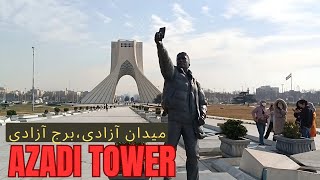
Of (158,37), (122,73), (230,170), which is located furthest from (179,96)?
(122,73)

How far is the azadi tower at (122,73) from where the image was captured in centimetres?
6831

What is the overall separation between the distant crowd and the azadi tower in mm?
59868

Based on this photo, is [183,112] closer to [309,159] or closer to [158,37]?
[158,37]

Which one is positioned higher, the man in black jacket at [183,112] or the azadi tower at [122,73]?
the azadi tower at [122,73]

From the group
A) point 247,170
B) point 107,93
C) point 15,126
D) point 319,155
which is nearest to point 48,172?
point 247,170

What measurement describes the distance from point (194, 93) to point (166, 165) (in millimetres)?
967

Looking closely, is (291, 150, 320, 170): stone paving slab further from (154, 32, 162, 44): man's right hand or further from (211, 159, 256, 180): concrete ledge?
(154, 32, 162, 44): man's right hand

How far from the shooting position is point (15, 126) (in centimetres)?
1207

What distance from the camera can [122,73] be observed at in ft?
257

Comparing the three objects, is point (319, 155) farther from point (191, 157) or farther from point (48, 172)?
point (48, 172)

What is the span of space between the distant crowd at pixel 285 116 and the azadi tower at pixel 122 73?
59.9 m

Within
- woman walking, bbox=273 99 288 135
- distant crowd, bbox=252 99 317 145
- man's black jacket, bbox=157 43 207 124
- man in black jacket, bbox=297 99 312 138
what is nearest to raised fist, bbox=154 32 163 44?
man's black jacket, bbox=157 43 207 124

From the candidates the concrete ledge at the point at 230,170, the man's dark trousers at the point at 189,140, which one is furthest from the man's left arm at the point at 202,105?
the concrete ledge at the point at 230,170

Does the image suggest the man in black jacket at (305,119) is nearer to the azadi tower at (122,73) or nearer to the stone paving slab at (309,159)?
the stone paving slab at (309,159)
